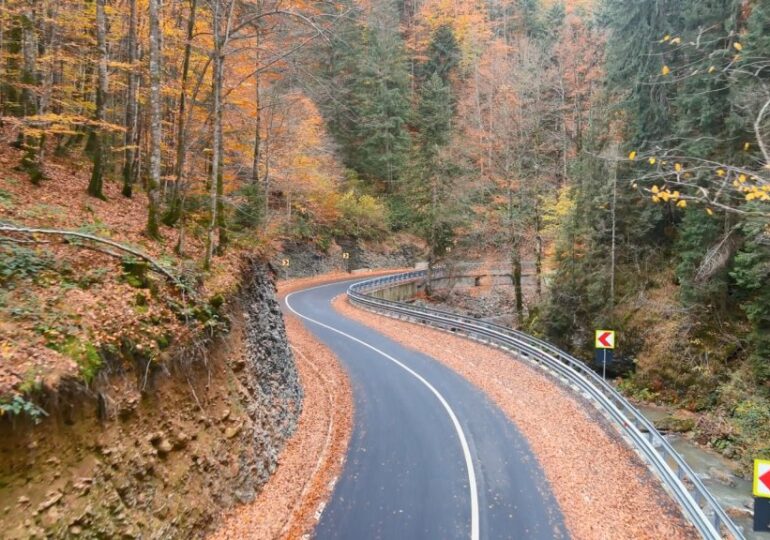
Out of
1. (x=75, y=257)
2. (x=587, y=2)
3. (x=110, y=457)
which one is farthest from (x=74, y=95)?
(x=587, y=2)

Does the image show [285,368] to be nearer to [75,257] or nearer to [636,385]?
[75,257]

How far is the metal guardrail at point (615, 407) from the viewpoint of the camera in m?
7.95

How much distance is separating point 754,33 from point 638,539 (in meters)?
14.1

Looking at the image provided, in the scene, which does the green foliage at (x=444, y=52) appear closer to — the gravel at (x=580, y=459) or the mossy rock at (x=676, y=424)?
the gravel at (x=580, y=459)

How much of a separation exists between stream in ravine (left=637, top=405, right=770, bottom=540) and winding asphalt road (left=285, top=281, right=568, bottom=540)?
5.33 meters

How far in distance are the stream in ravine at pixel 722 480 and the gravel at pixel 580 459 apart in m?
3.16

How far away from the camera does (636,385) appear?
19.0m

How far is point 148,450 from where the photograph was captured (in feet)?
23.7

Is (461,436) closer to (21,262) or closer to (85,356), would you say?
(85,356)

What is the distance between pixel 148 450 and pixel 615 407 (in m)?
11.1

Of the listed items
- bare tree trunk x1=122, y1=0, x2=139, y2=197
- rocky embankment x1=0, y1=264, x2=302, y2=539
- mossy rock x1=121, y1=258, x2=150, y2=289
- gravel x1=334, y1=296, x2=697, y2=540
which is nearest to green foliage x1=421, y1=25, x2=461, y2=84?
bare tree trunk x1=122, y1=0, x2=139, y2=197

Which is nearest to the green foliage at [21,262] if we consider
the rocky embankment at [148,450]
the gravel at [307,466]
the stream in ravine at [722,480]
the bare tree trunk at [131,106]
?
the rocky embankment at [148,450]

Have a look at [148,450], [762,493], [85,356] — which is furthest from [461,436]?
[85,356]

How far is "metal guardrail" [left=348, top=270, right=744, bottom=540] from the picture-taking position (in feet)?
26.1
